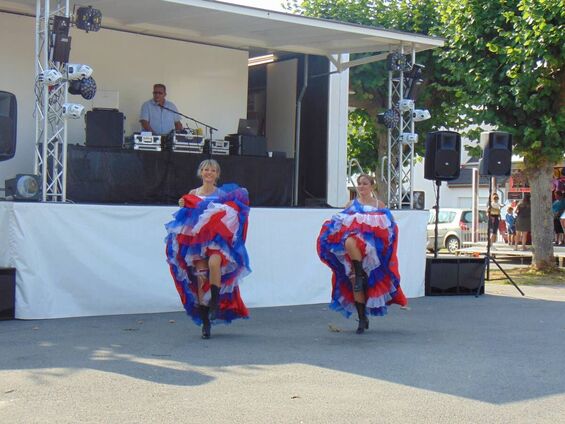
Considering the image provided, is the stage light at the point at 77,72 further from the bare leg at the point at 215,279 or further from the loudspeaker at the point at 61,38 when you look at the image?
the bare leg at the point at 215,279

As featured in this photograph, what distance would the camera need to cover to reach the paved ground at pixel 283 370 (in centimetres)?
533

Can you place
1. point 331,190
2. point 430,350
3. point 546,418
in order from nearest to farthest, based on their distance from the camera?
point 546,418
point 430,350
point 331,190

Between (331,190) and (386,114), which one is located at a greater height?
(386,114)

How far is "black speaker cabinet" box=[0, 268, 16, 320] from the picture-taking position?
893 cm

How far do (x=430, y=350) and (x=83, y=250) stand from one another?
13.2 feet

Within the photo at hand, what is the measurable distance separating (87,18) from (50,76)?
146 cm

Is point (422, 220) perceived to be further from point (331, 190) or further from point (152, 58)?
point (152, 58)

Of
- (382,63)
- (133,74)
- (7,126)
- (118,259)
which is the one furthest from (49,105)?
(382,63)

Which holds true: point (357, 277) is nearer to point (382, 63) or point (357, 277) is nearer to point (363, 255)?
point (363, 255)

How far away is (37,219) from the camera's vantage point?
30.0 ft

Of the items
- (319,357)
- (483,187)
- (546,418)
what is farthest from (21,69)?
(483,187)

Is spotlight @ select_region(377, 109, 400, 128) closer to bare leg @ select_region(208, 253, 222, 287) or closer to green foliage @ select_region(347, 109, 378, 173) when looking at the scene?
bare leg @ select_region(208, 253, 222, 287)

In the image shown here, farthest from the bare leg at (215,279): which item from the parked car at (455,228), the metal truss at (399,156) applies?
the parked car at (455,228)

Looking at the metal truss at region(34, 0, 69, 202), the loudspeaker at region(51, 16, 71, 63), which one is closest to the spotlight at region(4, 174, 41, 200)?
the metal truss at region(34, 0, 69, 202)
